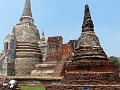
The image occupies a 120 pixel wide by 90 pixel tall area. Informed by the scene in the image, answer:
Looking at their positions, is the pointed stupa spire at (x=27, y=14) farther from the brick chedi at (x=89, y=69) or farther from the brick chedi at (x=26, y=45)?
the brick chedi at (x=89, y=69)

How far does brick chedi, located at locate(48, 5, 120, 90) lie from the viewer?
15.7 m

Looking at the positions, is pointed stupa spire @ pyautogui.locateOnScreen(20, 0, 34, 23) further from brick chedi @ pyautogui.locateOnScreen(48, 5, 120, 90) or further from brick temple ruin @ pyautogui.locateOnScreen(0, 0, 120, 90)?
brick chedi @ pyautogui.locateOnScreen(48, 5, 120, 90)

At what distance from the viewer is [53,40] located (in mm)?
32750

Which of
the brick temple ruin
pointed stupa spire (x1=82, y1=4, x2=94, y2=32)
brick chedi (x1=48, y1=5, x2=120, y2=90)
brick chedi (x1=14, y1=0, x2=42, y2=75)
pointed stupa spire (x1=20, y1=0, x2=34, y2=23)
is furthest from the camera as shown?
pointed stupa spire (x1=20, y1=0, x2=34, y2=23)

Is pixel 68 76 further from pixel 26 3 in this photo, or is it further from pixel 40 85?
pixel 26 3

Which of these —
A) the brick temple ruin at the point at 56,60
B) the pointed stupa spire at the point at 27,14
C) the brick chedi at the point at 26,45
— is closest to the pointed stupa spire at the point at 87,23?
the brick temple ruin at the point at 56,60

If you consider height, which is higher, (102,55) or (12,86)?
(102,55)

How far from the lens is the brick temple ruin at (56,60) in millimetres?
15974

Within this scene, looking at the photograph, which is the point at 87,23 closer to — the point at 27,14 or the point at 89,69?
the point at 89,69

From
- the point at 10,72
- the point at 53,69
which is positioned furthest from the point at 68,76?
the point at 10,72

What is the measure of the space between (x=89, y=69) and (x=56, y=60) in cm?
1351

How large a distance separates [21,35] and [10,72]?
182 inches

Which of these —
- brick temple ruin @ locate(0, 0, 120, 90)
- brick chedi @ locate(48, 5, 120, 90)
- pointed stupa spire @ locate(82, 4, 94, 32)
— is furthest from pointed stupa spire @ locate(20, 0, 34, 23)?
brick chedi @ locate(48, 5, 120, 90)

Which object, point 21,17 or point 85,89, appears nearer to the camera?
point 85,89
